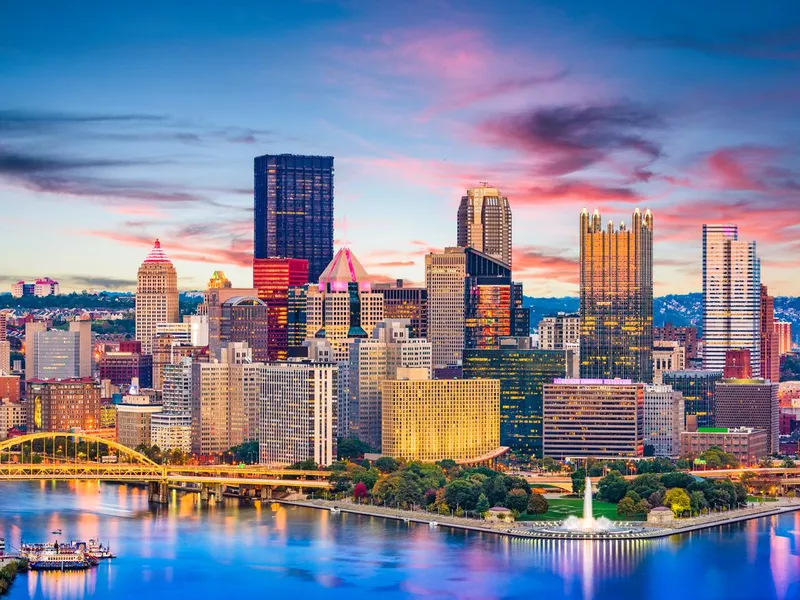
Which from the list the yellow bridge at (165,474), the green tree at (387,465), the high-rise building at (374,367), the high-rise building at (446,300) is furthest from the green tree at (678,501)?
the high-rise building at (446,300)

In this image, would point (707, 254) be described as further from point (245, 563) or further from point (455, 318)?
point (245, 563)

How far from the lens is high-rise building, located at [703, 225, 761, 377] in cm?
13025

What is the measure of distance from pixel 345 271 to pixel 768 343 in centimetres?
3007

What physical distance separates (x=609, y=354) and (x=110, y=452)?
27.1 meters

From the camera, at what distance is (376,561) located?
2714 inches

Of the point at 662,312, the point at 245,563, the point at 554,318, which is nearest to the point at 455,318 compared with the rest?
the point at 554,318

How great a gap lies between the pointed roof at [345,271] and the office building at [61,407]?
12609 mm

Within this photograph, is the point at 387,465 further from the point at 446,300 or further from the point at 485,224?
the point at 485,224

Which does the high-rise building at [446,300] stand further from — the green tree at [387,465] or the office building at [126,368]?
the green tree at [387,465]

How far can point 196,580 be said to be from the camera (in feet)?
219

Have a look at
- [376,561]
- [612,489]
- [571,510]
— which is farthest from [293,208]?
[376,561]

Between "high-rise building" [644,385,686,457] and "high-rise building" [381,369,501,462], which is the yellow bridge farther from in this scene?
"high-rise building" [644,385,686,457]

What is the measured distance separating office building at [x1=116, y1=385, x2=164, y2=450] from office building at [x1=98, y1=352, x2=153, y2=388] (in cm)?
2270

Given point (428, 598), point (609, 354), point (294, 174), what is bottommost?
point (428, 598)
